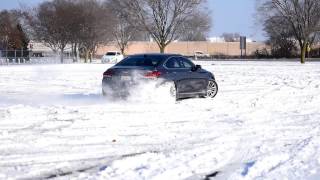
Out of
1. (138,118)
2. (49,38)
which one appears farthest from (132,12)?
(138,118)

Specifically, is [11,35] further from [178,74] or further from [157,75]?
[157,75]

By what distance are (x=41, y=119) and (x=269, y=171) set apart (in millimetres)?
6217

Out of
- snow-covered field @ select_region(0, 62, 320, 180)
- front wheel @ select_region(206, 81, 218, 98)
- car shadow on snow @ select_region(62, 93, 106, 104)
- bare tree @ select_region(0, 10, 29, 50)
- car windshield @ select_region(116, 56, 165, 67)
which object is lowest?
snow-covered field @ select_region(0, 62, 320, 180)

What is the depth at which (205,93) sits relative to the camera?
1702cm

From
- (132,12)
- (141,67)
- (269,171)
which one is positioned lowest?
(269,171)

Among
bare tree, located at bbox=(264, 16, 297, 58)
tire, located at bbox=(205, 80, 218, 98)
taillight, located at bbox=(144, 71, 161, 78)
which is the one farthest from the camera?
bare tree, located at bbox=(264, 16, 297, 58)

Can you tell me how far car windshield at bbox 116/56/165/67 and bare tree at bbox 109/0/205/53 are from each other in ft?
151

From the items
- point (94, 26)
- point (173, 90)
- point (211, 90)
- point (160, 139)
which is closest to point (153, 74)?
point (173, 90)

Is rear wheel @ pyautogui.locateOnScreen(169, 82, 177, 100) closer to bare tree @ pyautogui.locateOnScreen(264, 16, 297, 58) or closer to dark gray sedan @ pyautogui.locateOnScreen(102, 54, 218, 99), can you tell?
dark gray sedan @ pyautogui.locateOnScreen(102, 54, 218, 99)

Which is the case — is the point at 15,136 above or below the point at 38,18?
below

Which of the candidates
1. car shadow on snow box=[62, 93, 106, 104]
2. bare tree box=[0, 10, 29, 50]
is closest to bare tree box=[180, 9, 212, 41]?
bare tree box=[0, 10, 29, 50]

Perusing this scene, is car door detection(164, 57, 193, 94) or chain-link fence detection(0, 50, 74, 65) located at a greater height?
chain-link fence detection(0, 50, 74, 65)

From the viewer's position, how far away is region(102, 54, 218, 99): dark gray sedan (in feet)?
49.2

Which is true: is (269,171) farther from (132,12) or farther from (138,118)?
(132,12)
